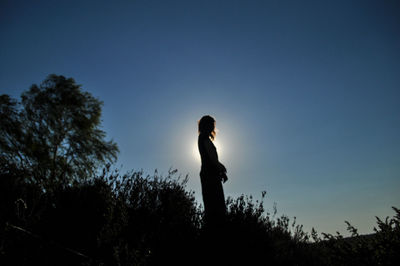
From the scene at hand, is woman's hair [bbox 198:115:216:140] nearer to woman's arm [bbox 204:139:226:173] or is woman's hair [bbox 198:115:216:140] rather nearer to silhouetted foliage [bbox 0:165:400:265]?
woman's arm [bbox 204:139:226:173]

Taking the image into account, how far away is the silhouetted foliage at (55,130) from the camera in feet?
32.4

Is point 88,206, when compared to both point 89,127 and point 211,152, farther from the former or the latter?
point 89,127

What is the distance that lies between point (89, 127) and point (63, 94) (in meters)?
2.42

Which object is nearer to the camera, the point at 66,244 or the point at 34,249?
the point at 34,249

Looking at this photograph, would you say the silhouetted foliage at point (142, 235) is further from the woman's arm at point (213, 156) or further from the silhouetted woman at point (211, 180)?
the woman's arm at point (213, 156)

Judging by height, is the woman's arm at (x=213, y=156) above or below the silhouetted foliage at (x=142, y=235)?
above

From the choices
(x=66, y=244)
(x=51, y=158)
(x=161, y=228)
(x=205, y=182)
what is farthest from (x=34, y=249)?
(x=51, y=158)

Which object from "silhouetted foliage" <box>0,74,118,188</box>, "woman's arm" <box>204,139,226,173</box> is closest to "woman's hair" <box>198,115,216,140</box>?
"woman's arm" <box>204,139,226,173</box>

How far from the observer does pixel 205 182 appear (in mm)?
3502

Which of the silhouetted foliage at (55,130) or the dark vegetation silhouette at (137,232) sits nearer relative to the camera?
the dark vegetation silhouette at (137,232)

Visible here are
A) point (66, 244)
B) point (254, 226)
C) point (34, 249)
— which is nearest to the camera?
point (34, 249)

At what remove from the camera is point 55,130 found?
10914mm

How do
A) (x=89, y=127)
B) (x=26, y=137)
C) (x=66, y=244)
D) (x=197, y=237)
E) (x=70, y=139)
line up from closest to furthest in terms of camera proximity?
(x=66, y=244) < (x=197, y=237) < (x=26, y=137) < (x=70, y=139) < (x=89, y=127)

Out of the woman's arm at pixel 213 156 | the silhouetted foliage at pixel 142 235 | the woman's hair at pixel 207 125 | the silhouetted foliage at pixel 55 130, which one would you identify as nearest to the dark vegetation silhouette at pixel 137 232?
the silhouetted foliage at pixel 142 235
